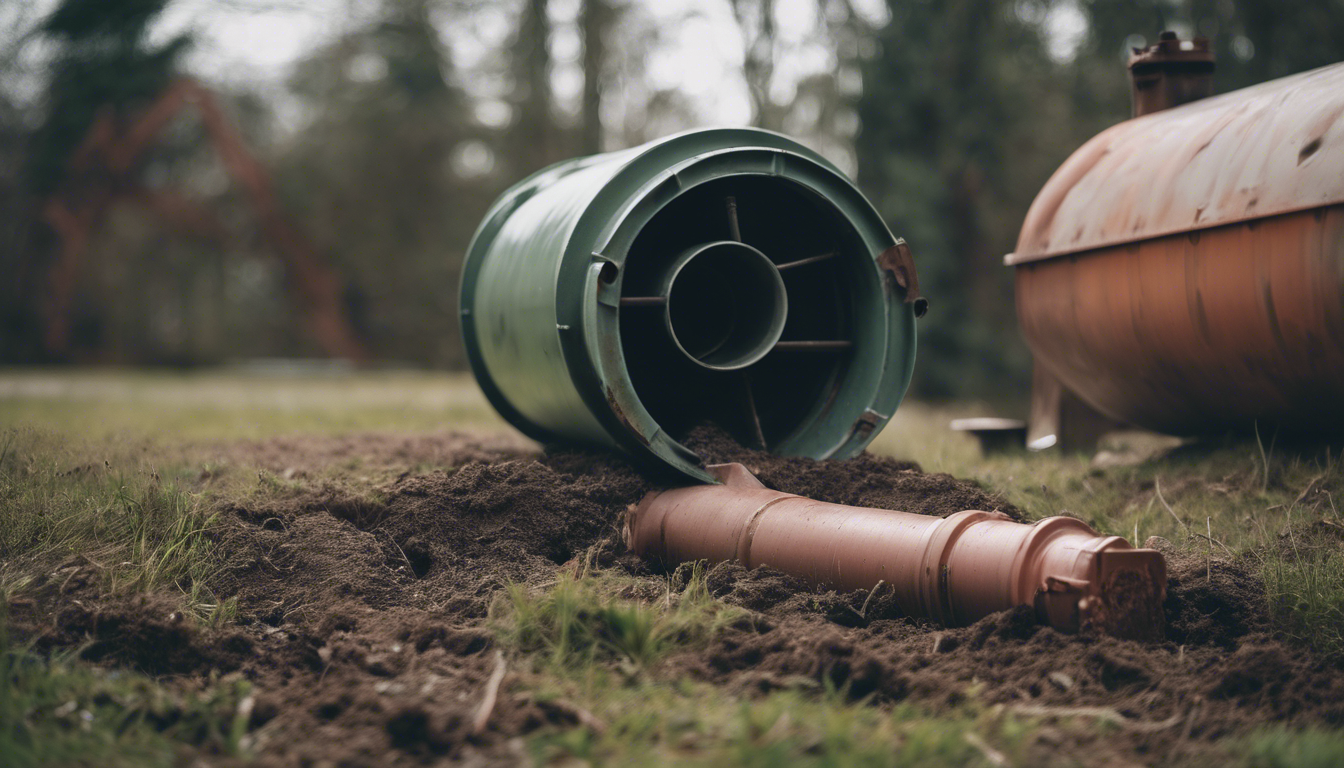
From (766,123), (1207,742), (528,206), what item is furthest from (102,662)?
(766,123)

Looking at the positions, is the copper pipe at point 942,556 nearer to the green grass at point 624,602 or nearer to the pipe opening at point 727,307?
the green grass at point 624,602

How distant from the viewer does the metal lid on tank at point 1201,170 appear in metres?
3.64

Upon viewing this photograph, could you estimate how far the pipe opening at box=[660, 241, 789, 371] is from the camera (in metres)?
3.85

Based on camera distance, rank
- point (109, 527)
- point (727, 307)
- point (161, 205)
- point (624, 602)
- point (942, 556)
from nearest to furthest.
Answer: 1. point (942, 556)
2. point (624, 602)
3. point (109, 527)
4. point (727, 307)
5. point (161, 205)

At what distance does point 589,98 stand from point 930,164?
4.25 m

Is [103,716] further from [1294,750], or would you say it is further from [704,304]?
[704,304]

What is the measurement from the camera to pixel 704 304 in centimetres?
422

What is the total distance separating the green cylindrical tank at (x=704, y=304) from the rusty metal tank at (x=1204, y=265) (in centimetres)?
106

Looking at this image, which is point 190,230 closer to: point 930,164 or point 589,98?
point 589,98

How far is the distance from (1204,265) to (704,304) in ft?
6.40

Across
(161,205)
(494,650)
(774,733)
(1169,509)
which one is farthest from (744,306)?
(161,205)

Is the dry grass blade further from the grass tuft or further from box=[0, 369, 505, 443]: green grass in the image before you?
box=[0, 369, 505, 443]: green grass

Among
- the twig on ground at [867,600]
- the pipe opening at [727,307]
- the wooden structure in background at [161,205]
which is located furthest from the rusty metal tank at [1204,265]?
the wooden structure in background at [161,205]

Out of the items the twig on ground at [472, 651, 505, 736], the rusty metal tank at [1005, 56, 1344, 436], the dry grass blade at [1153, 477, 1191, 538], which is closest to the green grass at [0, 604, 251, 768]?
the twig on ground at [472, 651, 505, 736]
